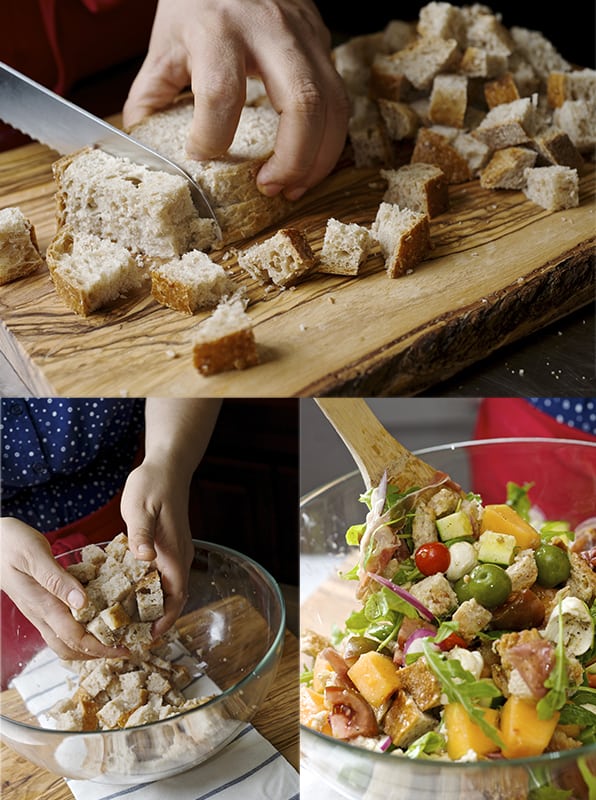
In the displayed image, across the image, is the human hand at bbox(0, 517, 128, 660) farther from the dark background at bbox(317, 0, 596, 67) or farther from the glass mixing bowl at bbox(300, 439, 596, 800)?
the dark background at bbox(317, 0, 596, 67)

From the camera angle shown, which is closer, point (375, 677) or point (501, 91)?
point (375, 677)

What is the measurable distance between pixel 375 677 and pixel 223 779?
26 cm

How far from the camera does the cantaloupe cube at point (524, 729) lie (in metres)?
0.93

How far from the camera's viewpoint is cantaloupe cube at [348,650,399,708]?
1.01 m

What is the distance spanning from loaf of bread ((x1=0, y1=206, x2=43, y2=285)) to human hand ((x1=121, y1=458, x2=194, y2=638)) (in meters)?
0.46

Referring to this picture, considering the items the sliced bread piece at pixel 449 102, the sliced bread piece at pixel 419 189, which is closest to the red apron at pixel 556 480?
the sliced bread piece at pixel 419 189

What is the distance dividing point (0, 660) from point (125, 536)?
266 millimetres

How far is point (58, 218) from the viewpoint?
1546mm

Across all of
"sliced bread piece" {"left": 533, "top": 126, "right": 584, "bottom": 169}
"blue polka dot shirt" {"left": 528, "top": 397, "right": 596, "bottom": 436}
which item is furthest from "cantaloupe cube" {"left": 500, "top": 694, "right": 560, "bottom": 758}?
"sliced bread piece" {"left": 533, "top": 126, "right": 584, "bottom": 169}

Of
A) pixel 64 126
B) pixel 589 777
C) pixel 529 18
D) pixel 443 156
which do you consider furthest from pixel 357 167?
pixel 529 18

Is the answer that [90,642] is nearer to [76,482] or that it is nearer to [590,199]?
[76,482]

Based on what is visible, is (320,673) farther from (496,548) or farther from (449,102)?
(449,102)

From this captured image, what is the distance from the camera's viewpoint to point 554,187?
5.25ft

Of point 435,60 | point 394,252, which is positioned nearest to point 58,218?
point 394,252
